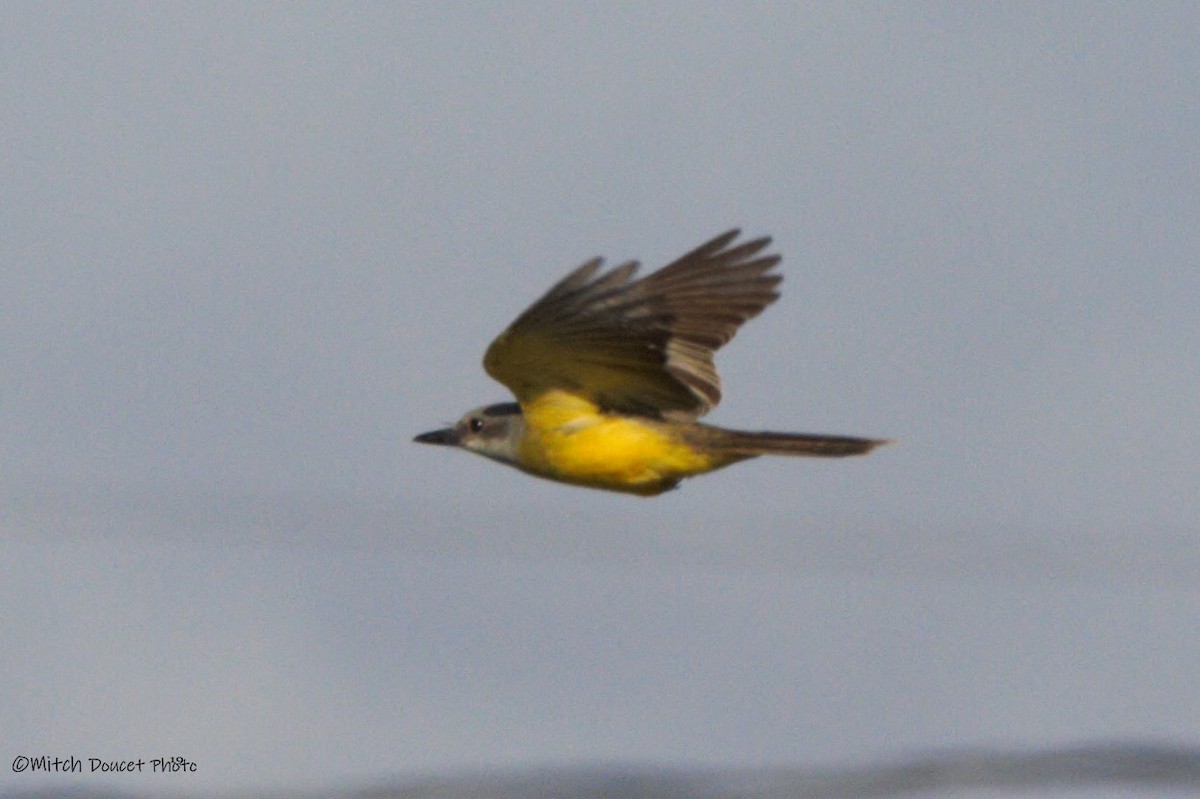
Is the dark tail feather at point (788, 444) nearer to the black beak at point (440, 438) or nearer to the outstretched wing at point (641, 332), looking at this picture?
the outstretched wing at point (641, 332)

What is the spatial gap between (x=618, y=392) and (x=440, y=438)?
131 centimetres

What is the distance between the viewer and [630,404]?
8.65 m

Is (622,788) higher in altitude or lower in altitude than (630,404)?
lower

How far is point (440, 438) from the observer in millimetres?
9508

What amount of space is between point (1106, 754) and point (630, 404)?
17.7 feet

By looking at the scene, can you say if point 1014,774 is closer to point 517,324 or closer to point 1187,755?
point 1187,755

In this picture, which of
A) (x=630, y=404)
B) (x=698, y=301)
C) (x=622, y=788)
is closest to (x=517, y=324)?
(x=630, y=404)

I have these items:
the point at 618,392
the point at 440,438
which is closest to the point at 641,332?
the point at 618,392

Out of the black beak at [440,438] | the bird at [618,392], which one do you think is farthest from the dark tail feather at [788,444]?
the black beak at [440,438]

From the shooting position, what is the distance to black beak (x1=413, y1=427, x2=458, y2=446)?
30.7 feet

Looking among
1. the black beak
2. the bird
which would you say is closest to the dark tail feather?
the bird

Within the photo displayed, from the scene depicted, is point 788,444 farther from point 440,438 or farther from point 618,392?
point 440,438

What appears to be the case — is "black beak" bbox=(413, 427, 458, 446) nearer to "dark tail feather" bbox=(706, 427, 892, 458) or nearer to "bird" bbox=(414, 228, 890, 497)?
"bird" bbox=(414, 228, 890, 497)

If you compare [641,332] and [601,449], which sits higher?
[641,332]
